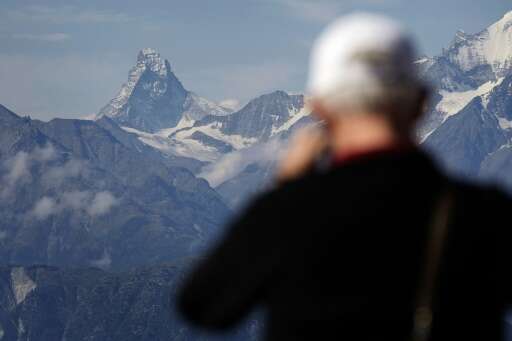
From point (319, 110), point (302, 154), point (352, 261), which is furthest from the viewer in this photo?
point (302, 154)

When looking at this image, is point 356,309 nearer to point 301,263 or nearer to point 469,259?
point 301,263

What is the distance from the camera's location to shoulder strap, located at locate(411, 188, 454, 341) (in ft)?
19.0

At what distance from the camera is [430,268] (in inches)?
232

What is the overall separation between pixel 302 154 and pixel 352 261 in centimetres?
93

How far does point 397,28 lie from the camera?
241 inches

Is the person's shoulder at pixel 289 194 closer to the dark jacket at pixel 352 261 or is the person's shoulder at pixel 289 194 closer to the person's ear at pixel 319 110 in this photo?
the dark jacket at pixel 352 261

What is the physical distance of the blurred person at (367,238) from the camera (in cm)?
583

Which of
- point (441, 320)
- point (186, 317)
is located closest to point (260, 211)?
point (186, 317)

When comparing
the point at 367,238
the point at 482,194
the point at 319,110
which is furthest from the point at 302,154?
the point at 482,194

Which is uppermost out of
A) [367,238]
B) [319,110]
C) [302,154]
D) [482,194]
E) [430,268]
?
[319,110]

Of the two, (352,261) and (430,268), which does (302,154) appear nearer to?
(352,261)

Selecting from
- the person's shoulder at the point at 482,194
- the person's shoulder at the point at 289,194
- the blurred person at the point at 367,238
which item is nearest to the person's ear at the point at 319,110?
the blurred person at the point at 367,238

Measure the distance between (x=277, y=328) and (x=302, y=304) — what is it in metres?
0.21

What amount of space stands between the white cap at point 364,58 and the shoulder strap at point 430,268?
0.73 m
